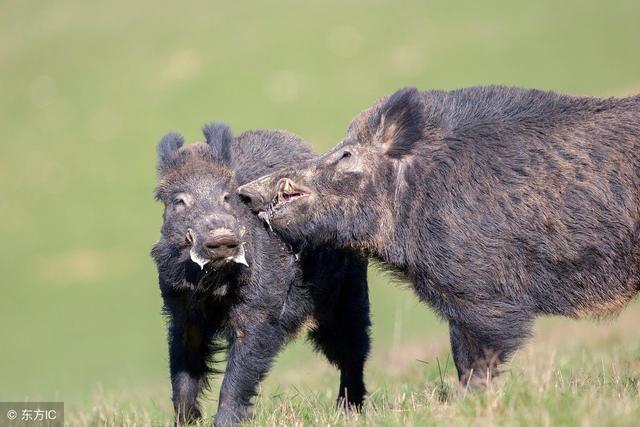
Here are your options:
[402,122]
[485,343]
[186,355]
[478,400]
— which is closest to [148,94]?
[186,355]

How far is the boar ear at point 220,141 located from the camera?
8.31m

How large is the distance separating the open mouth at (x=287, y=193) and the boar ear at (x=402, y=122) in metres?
0.73

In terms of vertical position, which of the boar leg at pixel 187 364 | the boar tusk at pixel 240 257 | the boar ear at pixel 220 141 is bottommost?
the boar leg at pixel 187 364

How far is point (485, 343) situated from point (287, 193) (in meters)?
1.83

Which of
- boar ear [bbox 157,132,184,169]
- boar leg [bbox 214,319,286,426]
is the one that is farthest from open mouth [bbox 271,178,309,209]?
boar ear [bbox 157,132,184,169]

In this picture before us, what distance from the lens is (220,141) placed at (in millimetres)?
8344

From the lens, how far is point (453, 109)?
775 centimetres

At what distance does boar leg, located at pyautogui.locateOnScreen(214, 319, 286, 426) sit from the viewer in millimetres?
7574

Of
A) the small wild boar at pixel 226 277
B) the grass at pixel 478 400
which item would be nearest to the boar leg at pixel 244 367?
the small wild boar at pixel 226 277

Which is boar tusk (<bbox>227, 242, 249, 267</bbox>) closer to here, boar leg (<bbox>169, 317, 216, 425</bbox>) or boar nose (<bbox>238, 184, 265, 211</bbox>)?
boar nose (<bbox>238, 184, 265, 211</bbox>)

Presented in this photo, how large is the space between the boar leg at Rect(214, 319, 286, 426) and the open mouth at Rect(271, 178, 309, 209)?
971 millimetres

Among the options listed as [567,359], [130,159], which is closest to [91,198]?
[130,159]

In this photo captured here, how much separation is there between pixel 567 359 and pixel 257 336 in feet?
11.1

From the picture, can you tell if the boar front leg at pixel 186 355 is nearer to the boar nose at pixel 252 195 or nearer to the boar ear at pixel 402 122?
the boar nose at pixel 252 195
